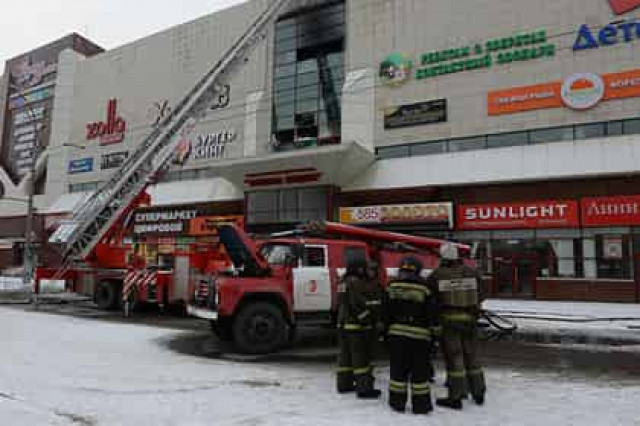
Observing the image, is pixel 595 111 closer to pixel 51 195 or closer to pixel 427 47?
pixel 427 47

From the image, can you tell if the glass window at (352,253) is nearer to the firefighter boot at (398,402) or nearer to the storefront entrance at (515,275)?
the firefighter boot at (398,402)

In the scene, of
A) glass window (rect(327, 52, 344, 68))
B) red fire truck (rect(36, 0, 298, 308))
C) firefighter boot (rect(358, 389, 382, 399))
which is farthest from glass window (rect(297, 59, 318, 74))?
firefighter boot (rect(358, 389, 382, 399))

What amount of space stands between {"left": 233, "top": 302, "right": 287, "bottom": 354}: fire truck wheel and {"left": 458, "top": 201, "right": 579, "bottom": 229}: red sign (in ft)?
51.8

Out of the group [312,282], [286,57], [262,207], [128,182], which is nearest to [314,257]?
[312,282]

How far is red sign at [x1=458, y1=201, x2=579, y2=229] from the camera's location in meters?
20.6

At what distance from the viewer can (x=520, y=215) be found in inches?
846

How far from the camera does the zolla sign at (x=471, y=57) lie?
22.4 m

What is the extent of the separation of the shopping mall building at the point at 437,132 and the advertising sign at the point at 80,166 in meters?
5.84

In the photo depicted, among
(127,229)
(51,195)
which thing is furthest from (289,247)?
(51,195)

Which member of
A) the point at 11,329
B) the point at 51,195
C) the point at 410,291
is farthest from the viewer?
the point at 51,195

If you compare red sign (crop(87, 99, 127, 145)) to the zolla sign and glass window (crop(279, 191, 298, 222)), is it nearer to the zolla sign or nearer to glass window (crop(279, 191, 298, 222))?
glass window (crop(279, 191, 298, 222))

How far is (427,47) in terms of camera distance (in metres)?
25.2

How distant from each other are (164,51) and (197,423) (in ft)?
115

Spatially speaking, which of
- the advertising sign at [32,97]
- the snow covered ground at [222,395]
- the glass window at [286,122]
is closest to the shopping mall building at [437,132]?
the glass window at [286,122]
